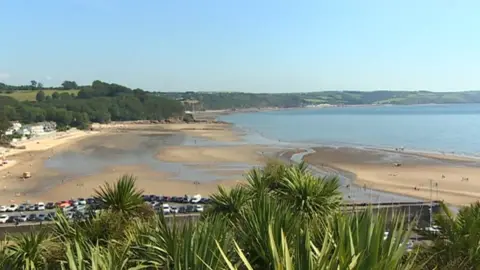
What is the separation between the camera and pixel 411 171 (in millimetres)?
51375

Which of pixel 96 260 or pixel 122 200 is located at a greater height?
pixel 96 260

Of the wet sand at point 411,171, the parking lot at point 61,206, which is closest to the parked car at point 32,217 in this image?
the parking lot at point 61,206

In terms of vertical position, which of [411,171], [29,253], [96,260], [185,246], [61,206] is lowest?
[411,171]

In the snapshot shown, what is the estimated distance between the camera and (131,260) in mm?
6238

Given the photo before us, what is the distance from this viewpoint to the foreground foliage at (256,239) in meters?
4.43

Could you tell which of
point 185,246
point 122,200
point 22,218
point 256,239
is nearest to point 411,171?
point 22,218

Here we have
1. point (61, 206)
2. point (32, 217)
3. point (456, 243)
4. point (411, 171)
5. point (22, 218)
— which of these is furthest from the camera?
point (411, 171)

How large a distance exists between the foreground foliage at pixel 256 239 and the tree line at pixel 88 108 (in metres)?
114

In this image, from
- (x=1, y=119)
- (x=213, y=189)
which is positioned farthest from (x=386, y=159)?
(x=1, y=119)

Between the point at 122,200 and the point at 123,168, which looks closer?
the point at 122,200

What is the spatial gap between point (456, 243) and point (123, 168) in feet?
167

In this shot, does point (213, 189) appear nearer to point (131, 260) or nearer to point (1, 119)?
point (131, 260)

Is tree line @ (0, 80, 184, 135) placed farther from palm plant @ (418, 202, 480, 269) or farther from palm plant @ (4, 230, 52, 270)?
palm plant @ (418, 202, 480, 269)

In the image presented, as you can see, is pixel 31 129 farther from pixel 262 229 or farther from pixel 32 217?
pixel 262 229
